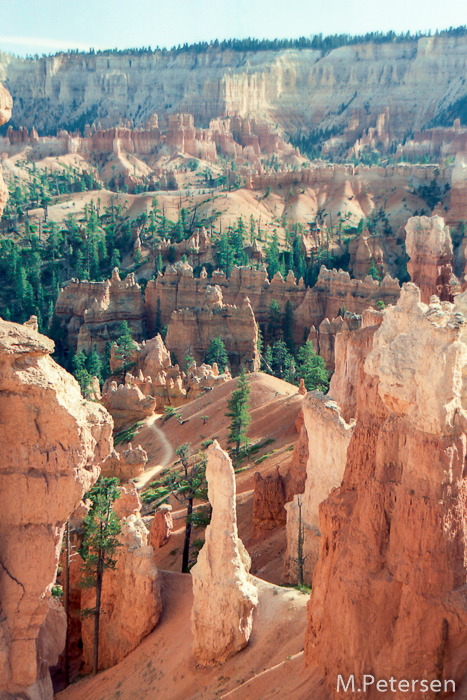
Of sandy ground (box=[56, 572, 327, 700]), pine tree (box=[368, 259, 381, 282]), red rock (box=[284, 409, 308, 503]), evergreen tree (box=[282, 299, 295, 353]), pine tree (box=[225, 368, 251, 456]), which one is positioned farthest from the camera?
pine tree (box=[368, 259, 381, 282])

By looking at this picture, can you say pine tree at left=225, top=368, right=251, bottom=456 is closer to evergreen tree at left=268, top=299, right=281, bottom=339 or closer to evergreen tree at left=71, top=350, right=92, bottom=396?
evergreen tree at left=71, top=350, right=92, bottom=396

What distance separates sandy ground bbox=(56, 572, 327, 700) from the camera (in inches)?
610

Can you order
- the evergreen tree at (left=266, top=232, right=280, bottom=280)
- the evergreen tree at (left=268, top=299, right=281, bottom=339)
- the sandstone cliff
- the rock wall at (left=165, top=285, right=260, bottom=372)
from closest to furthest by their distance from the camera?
the sandstone cliff, the rock wall at (left=165, top=285, right=260, bottom=372), the evergreen tree at (left=268, top=299, right=281, bottom=339), the evergreen tree at (left=266, top=232, right=280, bottom=280)

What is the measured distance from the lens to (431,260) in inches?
1431

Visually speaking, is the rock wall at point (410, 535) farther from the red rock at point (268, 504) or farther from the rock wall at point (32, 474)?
the red rock at point (268, 504)

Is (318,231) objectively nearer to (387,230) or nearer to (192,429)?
(387,230)

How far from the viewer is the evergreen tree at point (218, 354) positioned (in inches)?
2354

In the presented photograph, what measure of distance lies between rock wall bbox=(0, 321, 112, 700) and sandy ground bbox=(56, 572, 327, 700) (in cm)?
349

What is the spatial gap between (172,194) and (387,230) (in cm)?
3331

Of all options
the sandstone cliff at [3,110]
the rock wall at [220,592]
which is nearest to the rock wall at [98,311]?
the rock wall at [220,592]

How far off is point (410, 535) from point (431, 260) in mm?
25396

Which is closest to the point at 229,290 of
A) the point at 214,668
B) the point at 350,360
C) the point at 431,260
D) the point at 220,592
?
the point at 431,260

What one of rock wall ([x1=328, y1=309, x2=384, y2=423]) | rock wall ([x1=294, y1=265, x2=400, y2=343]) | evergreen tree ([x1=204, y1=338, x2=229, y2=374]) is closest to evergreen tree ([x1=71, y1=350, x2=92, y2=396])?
evergreen tree ([x1=204, y1=338, x2=229, y2=374])

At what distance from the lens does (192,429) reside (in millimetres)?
40000
